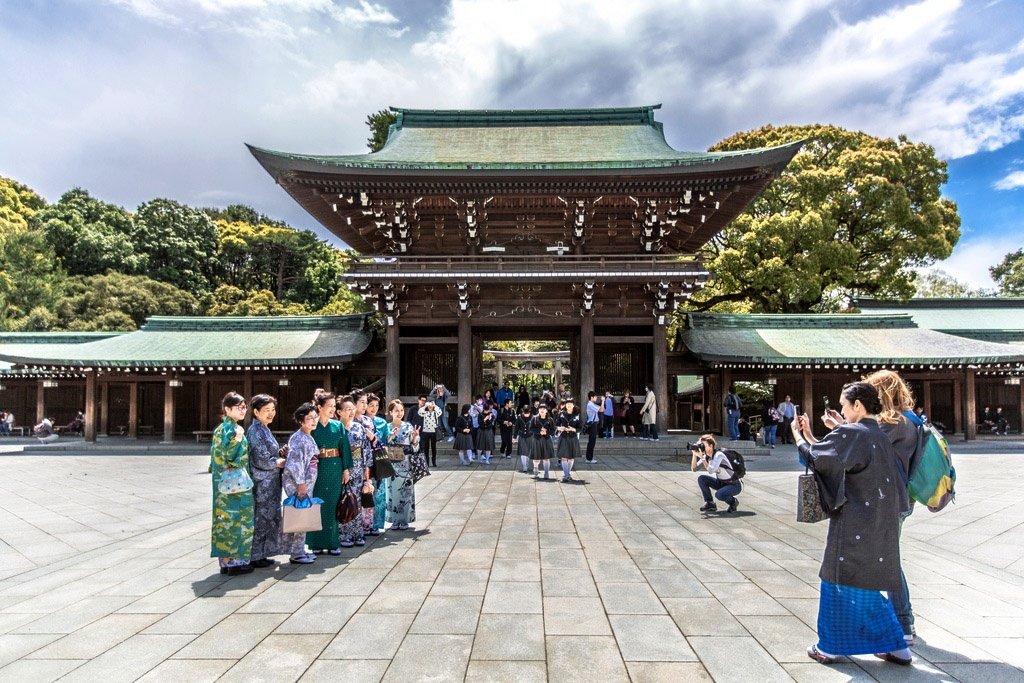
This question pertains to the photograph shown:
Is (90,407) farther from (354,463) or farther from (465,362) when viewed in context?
(354,463)

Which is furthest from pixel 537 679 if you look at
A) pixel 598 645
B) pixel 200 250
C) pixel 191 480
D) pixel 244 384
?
pixel 200 250

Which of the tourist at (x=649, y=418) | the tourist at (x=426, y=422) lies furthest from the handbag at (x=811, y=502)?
the tourist at (x=649, y=418)

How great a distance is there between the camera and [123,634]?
4.58 m

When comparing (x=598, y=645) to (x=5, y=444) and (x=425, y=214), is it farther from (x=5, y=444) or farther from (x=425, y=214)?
(x=5, y=444)

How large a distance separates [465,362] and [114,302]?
32.8 metres

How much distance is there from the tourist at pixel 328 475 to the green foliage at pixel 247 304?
39.1 m

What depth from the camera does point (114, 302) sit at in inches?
1599

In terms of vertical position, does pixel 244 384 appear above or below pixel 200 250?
below

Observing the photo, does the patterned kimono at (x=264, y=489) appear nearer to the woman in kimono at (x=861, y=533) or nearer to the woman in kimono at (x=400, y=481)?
the woman in kimono at (x=400, y=481)

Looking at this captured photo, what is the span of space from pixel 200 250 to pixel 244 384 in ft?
121

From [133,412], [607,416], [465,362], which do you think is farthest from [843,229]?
[133,412]

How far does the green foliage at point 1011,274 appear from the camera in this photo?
51375 mm

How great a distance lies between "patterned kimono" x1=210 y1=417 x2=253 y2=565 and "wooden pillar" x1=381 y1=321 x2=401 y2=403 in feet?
45.0

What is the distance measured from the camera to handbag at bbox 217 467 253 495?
5934 millimetres
